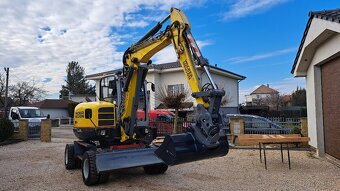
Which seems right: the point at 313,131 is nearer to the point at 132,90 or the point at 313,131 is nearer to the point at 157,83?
the point at 132,90

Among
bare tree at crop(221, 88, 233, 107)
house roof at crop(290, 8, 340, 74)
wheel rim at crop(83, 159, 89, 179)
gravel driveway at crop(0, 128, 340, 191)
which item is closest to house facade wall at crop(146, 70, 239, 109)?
bare tree at crop(221, 88, 233, 107)

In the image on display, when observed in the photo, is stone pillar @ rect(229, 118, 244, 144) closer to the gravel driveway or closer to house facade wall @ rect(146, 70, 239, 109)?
the gravel driveway

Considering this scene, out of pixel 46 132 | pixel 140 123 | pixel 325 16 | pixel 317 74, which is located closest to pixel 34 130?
pixel 46 132

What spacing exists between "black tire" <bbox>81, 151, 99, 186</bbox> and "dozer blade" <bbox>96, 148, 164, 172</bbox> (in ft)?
1.16

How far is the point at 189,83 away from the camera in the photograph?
20.0ft

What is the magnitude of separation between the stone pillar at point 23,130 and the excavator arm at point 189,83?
1260cm

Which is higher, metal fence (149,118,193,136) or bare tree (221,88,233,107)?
bare tree (221,88,233,107)

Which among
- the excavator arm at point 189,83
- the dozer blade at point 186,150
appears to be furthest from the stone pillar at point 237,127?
the dozer blade at point 186,150

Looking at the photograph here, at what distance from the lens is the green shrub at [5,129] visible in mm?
17672

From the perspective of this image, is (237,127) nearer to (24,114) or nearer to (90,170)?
(90,170)

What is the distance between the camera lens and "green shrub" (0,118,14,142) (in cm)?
1767

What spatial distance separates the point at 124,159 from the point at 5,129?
13.1 m

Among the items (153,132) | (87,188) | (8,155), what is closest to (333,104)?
(153,132)

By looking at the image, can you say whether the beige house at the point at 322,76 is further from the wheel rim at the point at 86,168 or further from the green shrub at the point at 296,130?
the wheel rim at the point at 86,168
